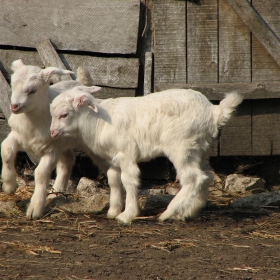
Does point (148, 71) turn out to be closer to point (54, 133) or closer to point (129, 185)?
point (54, 133)

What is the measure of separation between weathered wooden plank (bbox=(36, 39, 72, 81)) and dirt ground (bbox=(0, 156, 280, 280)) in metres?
2.19

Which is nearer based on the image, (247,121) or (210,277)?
(210,277)

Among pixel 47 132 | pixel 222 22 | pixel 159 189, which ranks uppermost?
pixel 222 22

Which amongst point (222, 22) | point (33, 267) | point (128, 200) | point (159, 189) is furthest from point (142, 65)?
point (33, 267)

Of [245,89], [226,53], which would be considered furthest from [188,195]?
[226,53]

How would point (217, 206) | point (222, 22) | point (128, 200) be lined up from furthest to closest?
point (222, 22) < point (217, 206) < point (128, 200)

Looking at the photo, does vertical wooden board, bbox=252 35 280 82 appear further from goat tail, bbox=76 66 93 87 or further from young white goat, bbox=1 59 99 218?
young white goat, bbox=1 59 99 218

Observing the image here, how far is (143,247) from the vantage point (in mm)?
5531

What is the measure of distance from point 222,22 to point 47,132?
276cm

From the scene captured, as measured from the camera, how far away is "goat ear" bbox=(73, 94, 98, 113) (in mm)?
6551

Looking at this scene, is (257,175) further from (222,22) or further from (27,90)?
(27,90)

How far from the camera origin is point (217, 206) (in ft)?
24.2

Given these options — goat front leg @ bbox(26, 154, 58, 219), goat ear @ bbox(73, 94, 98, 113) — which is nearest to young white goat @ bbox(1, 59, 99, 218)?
goat front leg @ bbox(26, 154, 58, 219)

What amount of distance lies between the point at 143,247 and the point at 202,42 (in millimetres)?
3410
